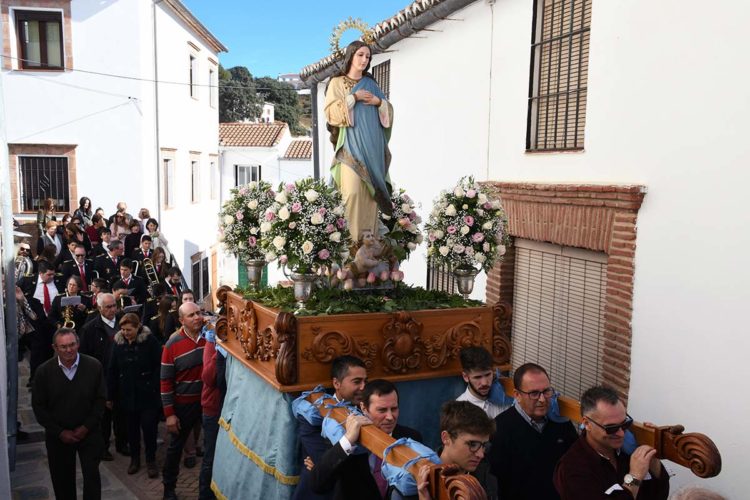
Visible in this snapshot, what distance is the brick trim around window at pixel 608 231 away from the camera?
18.6 feet

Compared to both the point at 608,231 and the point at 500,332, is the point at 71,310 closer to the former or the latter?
the point at 500,332

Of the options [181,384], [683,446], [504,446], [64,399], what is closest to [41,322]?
[181,384]

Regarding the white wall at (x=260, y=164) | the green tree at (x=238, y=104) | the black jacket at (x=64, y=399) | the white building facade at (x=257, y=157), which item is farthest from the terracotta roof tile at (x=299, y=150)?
the green tree at (x=238, y=104)

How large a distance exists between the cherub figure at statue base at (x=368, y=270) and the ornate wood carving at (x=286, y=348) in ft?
2.77

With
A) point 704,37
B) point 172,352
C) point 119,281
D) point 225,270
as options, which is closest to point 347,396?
point 172,352

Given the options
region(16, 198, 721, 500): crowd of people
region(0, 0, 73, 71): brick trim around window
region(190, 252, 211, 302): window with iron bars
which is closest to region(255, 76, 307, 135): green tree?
region(190, 252, 211, 302): window with iron bars

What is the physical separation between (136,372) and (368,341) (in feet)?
10.1

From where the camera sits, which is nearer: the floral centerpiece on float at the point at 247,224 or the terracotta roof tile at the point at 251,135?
the floral centerpiece on float at the point at 247,224

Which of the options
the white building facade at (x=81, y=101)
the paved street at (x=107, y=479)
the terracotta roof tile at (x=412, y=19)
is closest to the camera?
the paved street at (x=107, y=479)

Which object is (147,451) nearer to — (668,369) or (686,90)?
(668,369)

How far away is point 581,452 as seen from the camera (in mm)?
3291

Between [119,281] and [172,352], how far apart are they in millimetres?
3221

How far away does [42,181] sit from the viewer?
1562cm

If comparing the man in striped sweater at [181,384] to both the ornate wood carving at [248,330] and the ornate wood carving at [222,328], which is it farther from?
the ornate wood carving at [248,330]
